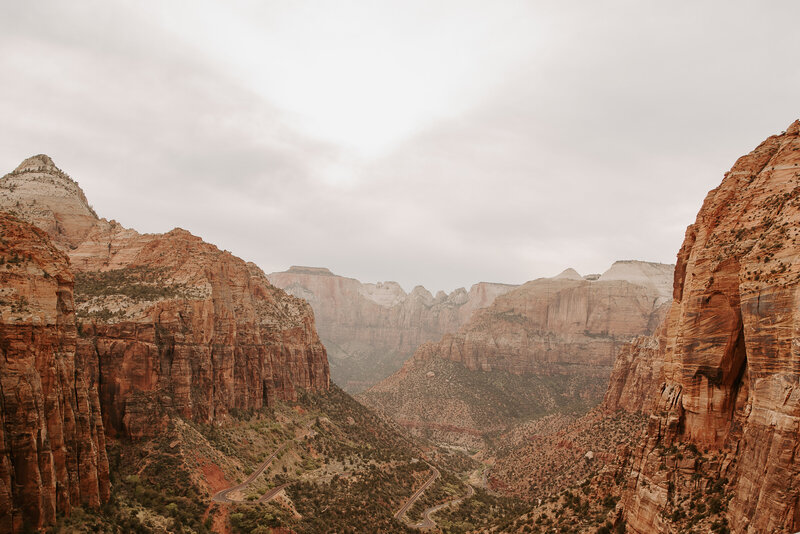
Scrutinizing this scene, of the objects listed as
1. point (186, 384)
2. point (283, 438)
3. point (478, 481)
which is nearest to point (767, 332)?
A: point (186, 384)

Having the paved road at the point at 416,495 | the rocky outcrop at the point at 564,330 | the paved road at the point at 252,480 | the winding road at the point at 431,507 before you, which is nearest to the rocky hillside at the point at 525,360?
the rocky outcrop at the point at 564,330

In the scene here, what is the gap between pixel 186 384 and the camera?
61.8 metres

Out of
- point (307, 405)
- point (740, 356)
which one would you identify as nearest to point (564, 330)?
point (307, 405)

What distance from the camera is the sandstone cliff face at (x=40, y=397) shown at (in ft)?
99.2

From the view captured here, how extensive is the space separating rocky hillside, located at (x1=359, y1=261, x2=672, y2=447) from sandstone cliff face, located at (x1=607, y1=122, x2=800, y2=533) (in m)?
106

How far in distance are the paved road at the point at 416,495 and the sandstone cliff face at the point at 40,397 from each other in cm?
3883

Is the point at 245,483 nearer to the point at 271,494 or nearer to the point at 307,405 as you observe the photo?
the point at 271,494

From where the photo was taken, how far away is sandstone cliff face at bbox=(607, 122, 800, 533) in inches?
814

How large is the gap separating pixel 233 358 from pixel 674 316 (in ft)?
207

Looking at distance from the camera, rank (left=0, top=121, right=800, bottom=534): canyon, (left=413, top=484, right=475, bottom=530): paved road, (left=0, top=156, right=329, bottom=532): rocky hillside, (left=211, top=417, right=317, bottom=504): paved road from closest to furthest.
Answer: (left=0, top=121, right=800, bottom=534): canyon → (left=0, top=156, right=329, bottom=532): rocky hillside → (left=211, top=417, right=317, bottom=504): paved road → (left=413, top=484, right=475, bottom=530): paved road

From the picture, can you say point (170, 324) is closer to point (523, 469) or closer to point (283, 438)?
point (283, 438)

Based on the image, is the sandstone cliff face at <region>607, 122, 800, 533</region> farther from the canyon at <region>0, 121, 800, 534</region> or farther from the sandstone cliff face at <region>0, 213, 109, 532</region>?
the sandstone cliff face at <region>0, 213, 109, 532</region>

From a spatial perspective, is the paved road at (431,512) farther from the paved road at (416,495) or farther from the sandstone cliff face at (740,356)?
the sandstone cliff face at (740,356)

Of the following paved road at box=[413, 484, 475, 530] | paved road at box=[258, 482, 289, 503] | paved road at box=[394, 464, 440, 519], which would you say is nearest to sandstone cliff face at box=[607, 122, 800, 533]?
paved road at box=[413, 484, 475, 530]
